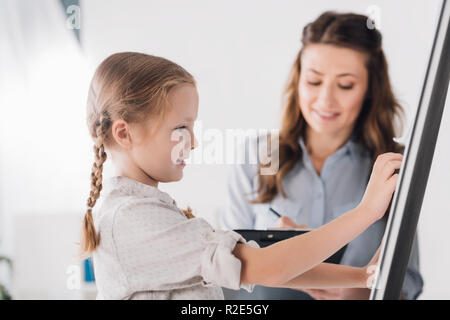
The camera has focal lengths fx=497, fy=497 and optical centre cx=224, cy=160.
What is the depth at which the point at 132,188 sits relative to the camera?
779 mm

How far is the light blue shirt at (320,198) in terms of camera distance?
0.93 m

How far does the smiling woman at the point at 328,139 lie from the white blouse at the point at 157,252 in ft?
0.64

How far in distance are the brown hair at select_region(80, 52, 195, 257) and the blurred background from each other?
0.05 metres

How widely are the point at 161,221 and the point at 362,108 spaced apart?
18.8 inches

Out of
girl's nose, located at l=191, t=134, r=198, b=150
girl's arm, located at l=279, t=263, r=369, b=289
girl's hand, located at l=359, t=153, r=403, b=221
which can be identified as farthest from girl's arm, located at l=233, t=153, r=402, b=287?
girl's nose, located at l=191, t=134, r=198, b=150

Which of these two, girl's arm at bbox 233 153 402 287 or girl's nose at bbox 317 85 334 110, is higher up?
girl's nose at bbox 317 85 334 110

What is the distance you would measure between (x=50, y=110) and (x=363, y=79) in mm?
599

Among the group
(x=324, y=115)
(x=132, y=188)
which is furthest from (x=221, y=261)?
(x=324, y=115)

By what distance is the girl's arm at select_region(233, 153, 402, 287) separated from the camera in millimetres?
708

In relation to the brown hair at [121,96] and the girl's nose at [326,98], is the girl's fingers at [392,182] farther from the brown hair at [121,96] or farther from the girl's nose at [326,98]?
the brown hair at [121,96]

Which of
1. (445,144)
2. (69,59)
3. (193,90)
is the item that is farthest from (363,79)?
(69,59)

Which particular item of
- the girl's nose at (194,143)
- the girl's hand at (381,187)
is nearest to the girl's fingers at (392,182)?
the girl's hand at (381,187)

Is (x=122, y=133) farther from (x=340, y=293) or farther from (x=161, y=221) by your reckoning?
(x=340, y=293)

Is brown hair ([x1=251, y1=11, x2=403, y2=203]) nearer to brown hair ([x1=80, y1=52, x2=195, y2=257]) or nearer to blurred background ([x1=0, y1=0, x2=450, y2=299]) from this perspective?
blurred background ([x1=0, y1=0, x2=450, y2=299])
